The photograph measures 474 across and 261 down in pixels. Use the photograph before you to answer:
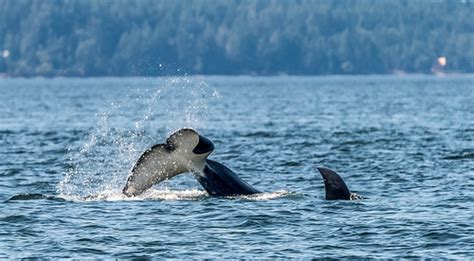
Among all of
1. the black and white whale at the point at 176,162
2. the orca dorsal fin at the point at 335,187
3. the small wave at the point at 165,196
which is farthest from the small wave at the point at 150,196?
the orca dorsal fin at the point at 335,187

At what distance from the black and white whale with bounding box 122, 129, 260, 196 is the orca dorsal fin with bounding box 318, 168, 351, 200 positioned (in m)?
Result: 2.18

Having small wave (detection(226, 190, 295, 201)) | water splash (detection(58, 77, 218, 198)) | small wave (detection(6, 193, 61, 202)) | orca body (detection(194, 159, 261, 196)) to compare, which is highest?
orca body (detection(194, 159, 261, 196))

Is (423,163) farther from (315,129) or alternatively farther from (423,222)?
(315,129)

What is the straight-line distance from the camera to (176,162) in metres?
25.4

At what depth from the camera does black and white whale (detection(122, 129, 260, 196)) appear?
2503cm

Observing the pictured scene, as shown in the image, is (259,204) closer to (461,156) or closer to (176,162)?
(176,162)

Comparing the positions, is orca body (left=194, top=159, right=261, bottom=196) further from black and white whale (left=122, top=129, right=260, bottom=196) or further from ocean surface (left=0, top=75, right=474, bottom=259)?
ocean surface (left=0, top=75, right=474, bottom=259)

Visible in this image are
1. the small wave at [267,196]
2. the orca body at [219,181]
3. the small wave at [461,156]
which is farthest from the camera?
the small wave at [461,156]

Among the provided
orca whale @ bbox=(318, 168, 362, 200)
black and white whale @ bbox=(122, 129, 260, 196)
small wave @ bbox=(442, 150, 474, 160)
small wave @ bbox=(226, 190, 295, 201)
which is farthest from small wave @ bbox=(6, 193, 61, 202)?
small wave @ bbox=(442, 150, 474, 160)

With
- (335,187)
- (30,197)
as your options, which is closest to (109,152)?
(30,197)

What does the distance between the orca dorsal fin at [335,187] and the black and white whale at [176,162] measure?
218 centimetres

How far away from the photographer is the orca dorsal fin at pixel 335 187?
1069 inches

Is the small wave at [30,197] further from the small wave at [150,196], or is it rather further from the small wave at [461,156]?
the small wave at [461,156]

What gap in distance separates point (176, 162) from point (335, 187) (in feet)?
12.7
